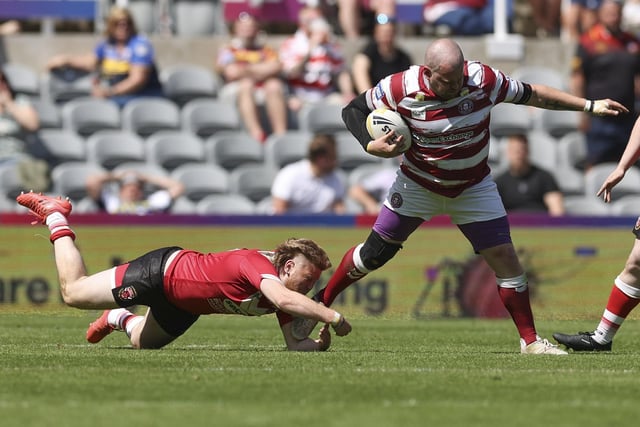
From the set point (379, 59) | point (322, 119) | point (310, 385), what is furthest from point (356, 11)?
point (310, 385)

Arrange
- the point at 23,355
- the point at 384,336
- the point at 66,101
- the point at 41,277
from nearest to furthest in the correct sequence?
the point at 23,355 < the point at 384,336 < the point at 41,277 < the point at 66,101

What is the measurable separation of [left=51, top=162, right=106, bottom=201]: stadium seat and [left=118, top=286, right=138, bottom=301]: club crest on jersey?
725 cm

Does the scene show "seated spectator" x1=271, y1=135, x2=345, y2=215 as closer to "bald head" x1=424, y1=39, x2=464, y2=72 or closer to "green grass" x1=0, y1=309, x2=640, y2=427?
"green grass" x1=0, y1=309, x2=640, y2=427

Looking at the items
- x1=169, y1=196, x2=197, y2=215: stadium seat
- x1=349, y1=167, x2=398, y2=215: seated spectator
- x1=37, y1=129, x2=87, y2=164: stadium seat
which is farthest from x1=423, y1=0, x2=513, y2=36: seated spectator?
x1=37, y1=129, x2=87, y2=164: stadium seat

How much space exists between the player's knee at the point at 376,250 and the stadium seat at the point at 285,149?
735 cm

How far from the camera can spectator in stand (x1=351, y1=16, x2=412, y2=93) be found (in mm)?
17453

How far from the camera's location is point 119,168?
55.7 feet

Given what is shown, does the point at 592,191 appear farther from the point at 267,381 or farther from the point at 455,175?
the point at 267,381

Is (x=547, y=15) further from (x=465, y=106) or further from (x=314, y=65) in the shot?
(x=465, y=106)

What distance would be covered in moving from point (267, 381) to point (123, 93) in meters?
11.0

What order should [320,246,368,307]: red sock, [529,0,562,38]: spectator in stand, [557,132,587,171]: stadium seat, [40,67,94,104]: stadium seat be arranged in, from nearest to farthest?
[320,246,368,307]: red sock
[557,132,587,171]: stadium seat
[40,67,94,104]: stadium seat
[529,0,562,38]: spectator in stand

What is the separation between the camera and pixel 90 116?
1759 centimetres

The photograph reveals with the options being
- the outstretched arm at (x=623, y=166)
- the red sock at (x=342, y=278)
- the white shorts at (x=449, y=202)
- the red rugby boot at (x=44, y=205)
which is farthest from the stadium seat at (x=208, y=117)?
the outstretched arm at (x=623, y=166)

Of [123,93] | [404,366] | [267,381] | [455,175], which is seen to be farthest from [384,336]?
[123,93]
